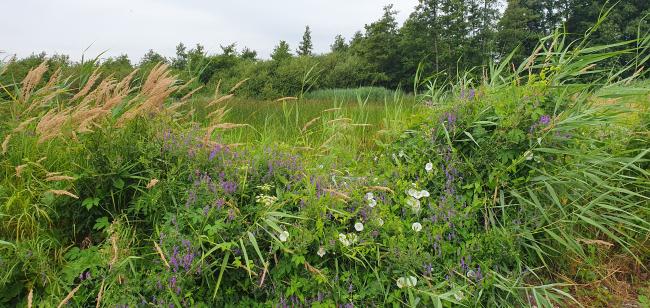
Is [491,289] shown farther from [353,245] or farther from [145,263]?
[145,263]

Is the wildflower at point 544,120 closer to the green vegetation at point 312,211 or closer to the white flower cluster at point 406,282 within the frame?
the green vegetation at point 312,211

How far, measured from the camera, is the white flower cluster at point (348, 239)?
193 centimetres

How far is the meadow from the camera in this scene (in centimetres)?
181

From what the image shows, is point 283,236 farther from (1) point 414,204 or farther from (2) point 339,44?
(2) point 339,44

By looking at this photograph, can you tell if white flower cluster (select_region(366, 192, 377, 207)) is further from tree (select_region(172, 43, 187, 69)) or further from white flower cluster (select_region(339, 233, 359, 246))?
tree (select_region(172, 43, 187, 69))

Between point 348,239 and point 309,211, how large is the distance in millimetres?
220

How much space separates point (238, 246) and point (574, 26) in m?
37.3

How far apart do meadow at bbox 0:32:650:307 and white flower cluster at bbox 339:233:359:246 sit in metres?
0.02

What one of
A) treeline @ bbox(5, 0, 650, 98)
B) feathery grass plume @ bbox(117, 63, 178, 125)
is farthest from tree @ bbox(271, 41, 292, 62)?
feathery grass plume @ bbox(117, 63, 178, 125)

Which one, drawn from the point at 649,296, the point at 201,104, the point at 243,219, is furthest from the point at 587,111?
the point at 201,104

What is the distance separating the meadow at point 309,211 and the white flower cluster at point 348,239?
0.06 ft

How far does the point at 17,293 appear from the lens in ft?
5.85

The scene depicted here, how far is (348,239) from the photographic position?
198 cm

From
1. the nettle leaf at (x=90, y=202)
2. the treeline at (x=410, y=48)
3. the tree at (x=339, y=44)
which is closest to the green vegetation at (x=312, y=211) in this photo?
the nettle leaf at (x=90, y=202)
